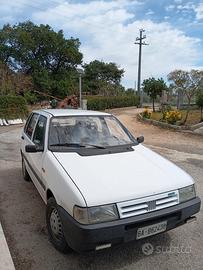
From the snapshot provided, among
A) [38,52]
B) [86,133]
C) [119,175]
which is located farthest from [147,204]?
[38,52]

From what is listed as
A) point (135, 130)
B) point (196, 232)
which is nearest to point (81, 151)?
point (196, 232)

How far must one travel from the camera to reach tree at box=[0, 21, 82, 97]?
104 feet

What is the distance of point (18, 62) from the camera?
32781 millimetres

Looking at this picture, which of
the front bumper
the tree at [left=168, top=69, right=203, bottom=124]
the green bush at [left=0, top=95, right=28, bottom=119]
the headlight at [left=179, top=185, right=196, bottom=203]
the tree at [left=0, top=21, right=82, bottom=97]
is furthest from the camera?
the tree at [left=0, top=21, right=82, bottom=97]

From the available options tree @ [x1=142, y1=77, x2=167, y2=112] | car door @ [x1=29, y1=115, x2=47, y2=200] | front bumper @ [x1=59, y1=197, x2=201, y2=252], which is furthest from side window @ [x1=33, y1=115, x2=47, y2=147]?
tree @ [x1=142, y1=77, x2=167, y2=112]

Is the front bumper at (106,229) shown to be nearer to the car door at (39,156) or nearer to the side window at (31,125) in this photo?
the car door at (39,156)

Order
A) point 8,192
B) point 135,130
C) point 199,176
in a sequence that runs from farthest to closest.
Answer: point 135,130
point 199,176
point 8,192

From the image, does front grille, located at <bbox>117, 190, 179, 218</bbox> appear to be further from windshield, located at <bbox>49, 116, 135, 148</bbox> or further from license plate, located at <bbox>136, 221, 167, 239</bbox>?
windshield, located at <bbox>49, 116, 135, 148</bbox>

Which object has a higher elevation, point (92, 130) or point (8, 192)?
point (92, 130)

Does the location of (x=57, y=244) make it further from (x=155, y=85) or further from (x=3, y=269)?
(x=155, y=85)

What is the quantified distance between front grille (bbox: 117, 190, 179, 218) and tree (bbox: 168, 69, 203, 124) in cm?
1225

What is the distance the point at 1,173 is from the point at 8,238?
3077mm

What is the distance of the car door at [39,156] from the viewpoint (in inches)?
159

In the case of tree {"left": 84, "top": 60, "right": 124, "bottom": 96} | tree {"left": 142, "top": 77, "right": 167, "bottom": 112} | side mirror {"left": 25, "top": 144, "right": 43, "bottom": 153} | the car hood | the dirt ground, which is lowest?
the dirt ground
